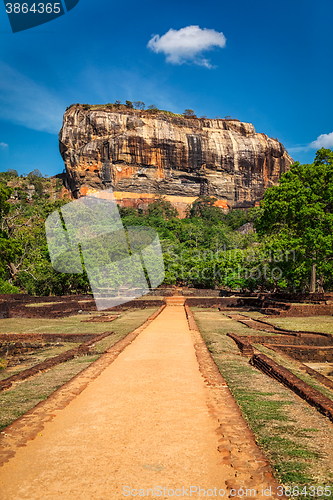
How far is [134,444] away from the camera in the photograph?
11.7 feet

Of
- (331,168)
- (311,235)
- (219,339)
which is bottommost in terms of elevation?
(219,339)

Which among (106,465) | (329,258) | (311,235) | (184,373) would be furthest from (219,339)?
(329,258)

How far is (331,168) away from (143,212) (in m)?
56.9

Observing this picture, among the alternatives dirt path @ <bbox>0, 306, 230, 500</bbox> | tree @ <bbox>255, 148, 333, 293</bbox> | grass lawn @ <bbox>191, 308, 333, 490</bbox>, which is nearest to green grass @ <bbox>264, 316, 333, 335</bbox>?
tree @ <bbox>255, 148, 333, 293</bbox>

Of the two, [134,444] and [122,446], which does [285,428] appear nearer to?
[134,444]

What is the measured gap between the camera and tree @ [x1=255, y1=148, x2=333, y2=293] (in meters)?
18.9

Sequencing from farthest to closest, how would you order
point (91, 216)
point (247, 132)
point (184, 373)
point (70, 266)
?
1. point (247, 132)
2. point (91, 216)
3. point (70, 266)
4. point (184, 373)

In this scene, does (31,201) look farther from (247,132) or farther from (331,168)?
(331,168)

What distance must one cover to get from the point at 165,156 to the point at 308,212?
6030 centimetres

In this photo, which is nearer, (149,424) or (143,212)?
(149,424)

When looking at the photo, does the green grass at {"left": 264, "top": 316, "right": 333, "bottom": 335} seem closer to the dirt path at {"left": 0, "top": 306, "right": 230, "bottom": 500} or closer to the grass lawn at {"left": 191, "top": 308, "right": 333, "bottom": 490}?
the grass lawn at {"left": 191, "top": 308, "right": 333, "bottom": 490}

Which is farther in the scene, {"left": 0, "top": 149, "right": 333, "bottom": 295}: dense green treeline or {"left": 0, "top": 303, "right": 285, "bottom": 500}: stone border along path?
{"left": 0, "top": 149, "right": 333, "bottom": 295}: dense green treeline

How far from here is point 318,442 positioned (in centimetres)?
355

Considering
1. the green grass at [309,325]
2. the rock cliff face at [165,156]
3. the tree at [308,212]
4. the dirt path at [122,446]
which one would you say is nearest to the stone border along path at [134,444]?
the dirt path at [122,446]
